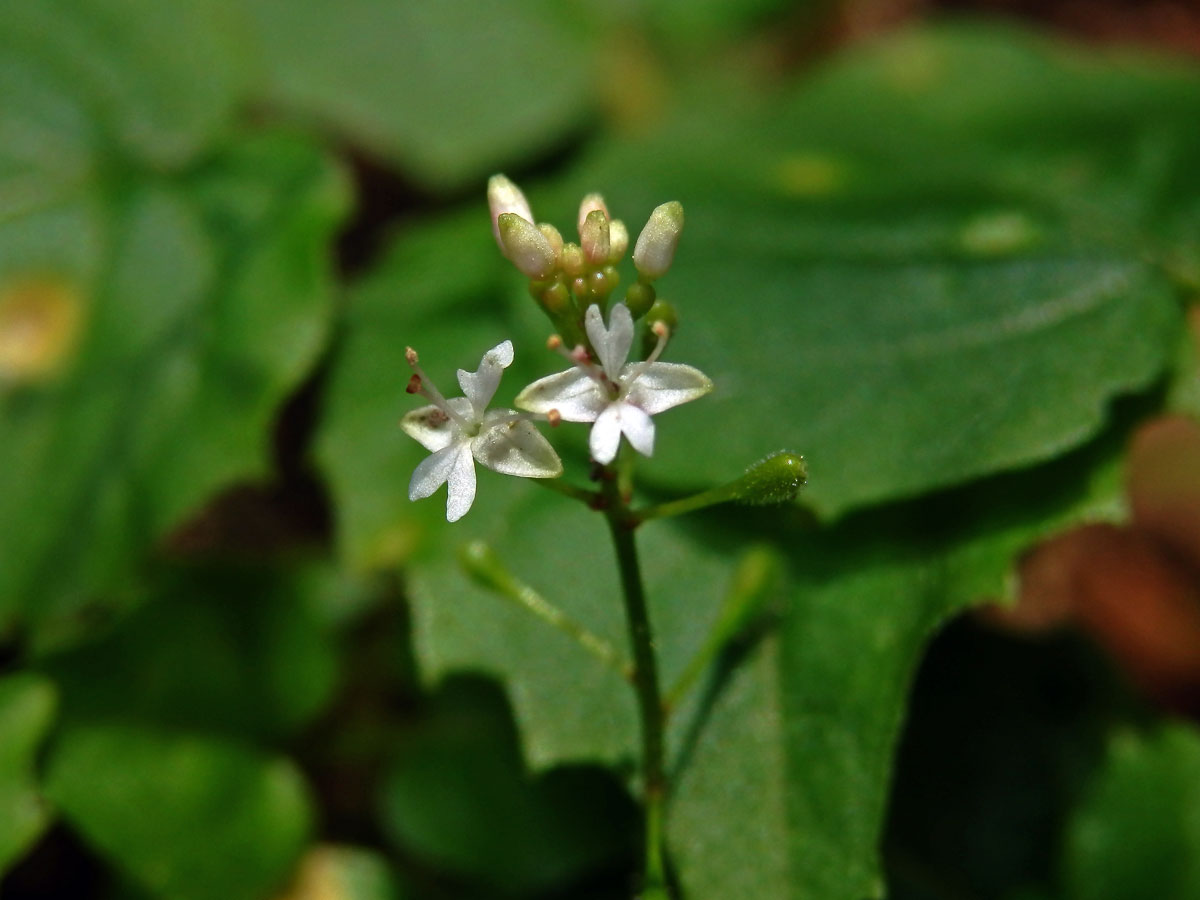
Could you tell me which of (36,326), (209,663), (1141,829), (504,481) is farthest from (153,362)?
(1141,829)

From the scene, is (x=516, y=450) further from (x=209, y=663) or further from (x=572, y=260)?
(x=209, y=663)

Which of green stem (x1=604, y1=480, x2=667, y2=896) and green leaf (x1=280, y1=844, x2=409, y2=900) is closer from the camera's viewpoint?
green stem (x1=604, y1=480, x2=667, y2=896)

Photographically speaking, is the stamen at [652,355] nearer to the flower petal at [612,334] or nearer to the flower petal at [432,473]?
the flower petal at [612,334]

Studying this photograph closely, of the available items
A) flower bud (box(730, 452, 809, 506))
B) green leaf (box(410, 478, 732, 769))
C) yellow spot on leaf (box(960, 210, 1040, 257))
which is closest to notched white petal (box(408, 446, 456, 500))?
flower bud (box(730, 452, 809, 506))

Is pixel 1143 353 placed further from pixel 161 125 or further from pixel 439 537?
pixel 161 125

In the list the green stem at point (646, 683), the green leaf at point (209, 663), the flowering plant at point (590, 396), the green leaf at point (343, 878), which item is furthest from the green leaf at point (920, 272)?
the green leaf at point (343, 878)

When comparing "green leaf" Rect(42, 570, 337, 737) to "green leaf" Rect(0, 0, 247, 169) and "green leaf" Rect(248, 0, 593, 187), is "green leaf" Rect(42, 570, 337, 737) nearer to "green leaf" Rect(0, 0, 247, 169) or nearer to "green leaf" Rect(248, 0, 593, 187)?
"green leaf" Rect(0, 0, 247, 169)

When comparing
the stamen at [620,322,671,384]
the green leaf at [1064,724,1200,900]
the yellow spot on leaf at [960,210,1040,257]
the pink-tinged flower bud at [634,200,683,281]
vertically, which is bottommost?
the green leaf at [1064,724,1200,900]

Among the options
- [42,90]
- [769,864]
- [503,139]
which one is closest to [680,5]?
[503,139]
